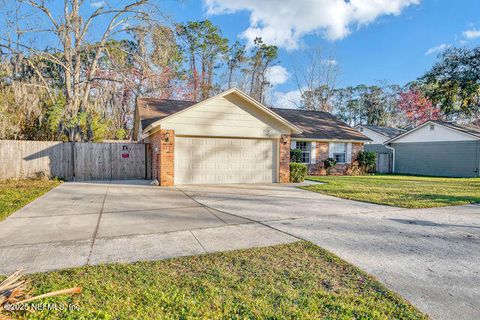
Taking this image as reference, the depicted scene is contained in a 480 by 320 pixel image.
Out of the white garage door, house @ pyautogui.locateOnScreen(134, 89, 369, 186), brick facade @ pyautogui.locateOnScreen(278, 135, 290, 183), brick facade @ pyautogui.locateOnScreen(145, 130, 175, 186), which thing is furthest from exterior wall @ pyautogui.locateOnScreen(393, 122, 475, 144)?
brick facade @ pyautogui.locateOnScreen(145, 130, 175, 186)

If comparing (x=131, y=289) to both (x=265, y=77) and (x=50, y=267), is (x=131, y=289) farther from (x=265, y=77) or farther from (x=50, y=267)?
(x=265, y=77)

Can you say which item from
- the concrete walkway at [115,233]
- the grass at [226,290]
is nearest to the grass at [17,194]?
the concrete walkway at [115,233]

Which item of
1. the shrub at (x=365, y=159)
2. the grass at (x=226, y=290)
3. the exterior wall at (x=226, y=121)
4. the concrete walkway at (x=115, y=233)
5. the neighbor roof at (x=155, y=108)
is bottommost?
the grass at (x=226, y=290)

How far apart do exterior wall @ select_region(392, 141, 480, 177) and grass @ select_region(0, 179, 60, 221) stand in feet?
73.5

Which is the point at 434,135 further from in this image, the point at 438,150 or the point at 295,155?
the point at 295,155

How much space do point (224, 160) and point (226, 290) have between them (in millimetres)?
9051

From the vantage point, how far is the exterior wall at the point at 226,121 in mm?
11078

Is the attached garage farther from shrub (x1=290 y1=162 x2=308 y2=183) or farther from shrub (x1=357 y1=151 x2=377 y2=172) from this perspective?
shrub (x1=357 y1=151 x2=377 y2=172)

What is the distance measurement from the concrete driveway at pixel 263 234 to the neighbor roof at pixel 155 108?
21.6 ft

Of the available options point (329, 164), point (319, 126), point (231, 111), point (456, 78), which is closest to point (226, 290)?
point (231, 111)

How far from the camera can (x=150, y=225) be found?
17.7ft

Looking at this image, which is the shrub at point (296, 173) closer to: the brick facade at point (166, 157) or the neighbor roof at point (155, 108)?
the brick facade at point (166, 157)

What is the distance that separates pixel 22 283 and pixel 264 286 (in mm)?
2445

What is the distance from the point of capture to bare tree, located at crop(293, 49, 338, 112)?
29531 millimetres
